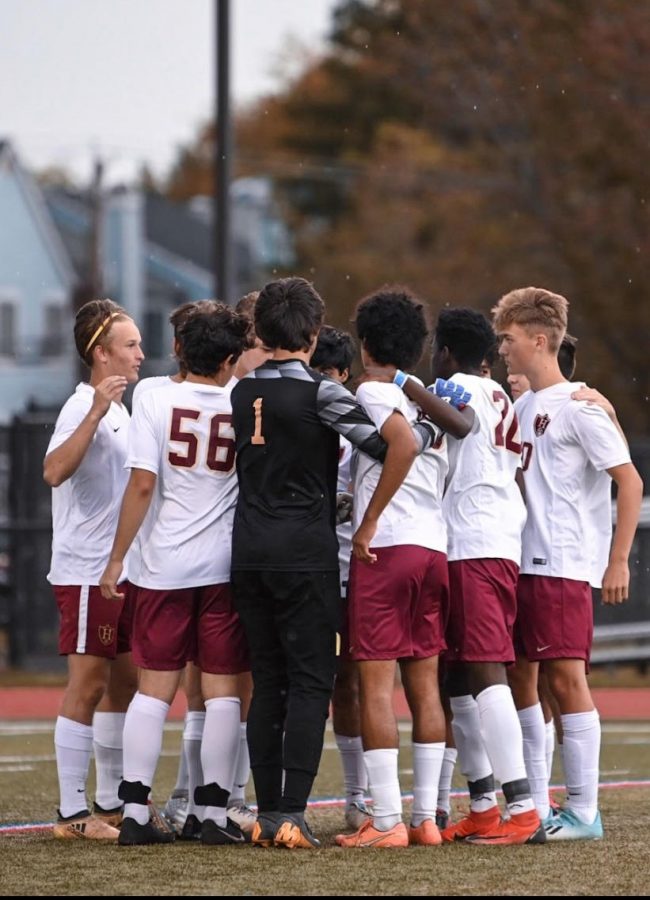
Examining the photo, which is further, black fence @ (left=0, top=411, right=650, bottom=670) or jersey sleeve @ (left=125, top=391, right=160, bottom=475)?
black fence @ (left=0, top=411, right=650, bottom=670)

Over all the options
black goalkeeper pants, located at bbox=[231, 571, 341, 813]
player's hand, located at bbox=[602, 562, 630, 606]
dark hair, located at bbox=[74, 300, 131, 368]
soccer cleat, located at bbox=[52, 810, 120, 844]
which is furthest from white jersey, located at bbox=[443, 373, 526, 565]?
soccer cleat, located at bbox=[52, 810, 120, 844]

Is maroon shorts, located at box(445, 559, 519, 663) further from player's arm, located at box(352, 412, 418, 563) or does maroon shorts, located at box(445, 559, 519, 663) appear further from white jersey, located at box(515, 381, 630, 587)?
player's arm, located at box(352, 412, 418, 563)

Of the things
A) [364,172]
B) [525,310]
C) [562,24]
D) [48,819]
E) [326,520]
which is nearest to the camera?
[326,520]

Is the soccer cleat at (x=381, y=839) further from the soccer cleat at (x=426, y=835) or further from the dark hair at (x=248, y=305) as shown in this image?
the dark hair at (x=248, y=305)

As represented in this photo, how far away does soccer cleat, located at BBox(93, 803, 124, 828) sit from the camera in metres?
7.02

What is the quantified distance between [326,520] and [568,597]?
967 millimetres

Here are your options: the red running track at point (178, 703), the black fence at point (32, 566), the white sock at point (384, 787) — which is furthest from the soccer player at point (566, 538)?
the black fence at point (32, 566)

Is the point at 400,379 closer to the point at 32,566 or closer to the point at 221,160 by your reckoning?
the point at 221,160

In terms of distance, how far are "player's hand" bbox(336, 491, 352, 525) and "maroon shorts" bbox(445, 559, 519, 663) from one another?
18.9 inches

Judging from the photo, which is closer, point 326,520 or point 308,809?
point 326,520

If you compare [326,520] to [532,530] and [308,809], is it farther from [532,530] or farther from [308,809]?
[308,809]

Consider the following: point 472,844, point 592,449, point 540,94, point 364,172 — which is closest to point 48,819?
point 472,844

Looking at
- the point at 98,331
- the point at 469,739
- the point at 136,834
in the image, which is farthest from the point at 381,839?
the point at 98,331

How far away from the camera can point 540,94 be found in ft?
99.8
